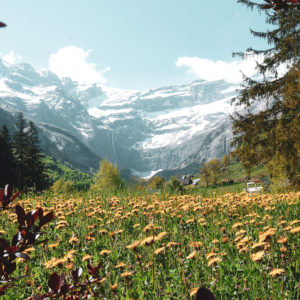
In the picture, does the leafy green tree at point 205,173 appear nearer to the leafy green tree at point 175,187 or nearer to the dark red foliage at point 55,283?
the leafy green tree at point 175,187

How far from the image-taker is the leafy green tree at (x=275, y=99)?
13.0 m

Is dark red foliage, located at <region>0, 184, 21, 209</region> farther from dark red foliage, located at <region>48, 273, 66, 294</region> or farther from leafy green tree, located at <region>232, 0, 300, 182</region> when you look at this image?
leafy green tree, located at <region>232, 0, 300, 182</region>

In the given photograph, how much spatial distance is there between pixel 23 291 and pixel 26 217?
8.54 feet

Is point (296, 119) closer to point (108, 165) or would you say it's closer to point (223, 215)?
point (223, 215)

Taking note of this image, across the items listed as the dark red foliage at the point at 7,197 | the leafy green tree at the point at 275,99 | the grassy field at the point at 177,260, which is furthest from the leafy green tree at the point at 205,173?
the dark red foliage at the point at 7,197

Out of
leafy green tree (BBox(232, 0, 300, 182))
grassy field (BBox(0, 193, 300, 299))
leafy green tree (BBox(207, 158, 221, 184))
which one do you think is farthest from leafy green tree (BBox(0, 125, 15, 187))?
leafy green tree (BBox(207, 158, 221, 184))

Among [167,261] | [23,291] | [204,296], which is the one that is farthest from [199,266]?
[204,296]

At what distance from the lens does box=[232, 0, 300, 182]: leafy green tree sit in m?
13.0

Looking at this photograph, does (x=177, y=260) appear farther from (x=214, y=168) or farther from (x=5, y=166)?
(x=214, y=168)

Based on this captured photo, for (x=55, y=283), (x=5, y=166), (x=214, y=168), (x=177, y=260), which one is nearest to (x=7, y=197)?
(x=55, y=283)

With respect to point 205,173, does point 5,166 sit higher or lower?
higher

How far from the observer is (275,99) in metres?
15.1

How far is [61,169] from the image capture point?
145375 millimetres

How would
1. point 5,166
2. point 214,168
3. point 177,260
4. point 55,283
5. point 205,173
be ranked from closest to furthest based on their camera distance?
point 55,283 < point 177,260 < point 5,166 < point 214,168 < point 205,173
